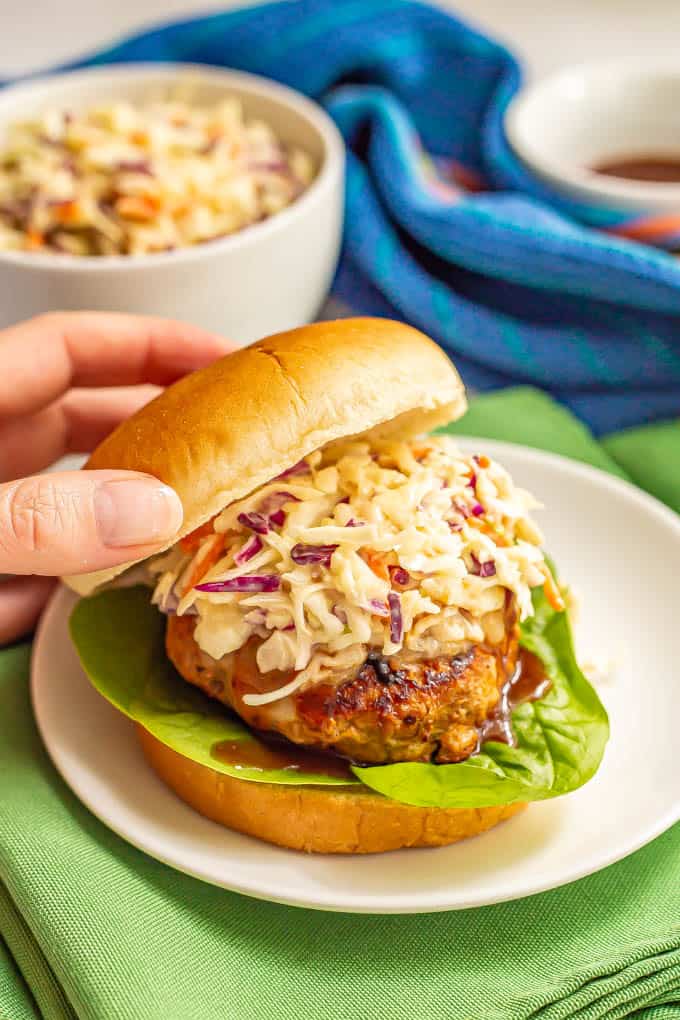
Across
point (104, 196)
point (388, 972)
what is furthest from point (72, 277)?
point (388, 972)

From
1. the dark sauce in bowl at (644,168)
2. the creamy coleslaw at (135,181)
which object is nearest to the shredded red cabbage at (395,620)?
the creamy coleslaw at (135,181)

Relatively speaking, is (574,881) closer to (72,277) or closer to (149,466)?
(149,466)

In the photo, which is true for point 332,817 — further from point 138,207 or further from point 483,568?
point 138,207

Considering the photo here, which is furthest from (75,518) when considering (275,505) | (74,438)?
(74,438)

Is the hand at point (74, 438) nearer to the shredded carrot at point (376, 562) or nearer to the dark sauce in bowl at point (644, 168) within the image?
the shredded carrot at point (376, 562)

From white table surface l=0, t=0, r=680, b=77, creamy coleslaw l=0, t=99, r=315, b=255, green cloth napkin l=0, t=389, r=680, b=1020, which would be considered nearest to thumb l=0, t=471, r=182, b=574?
green cloth napkin l=0, t=389, r=680, b=1020

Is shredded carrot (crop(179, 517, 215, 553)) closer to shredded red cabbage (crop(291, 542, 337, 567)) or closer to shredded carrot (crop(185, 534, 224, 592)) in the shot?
shredded carrot (crop(185, 534, 224, 592))
